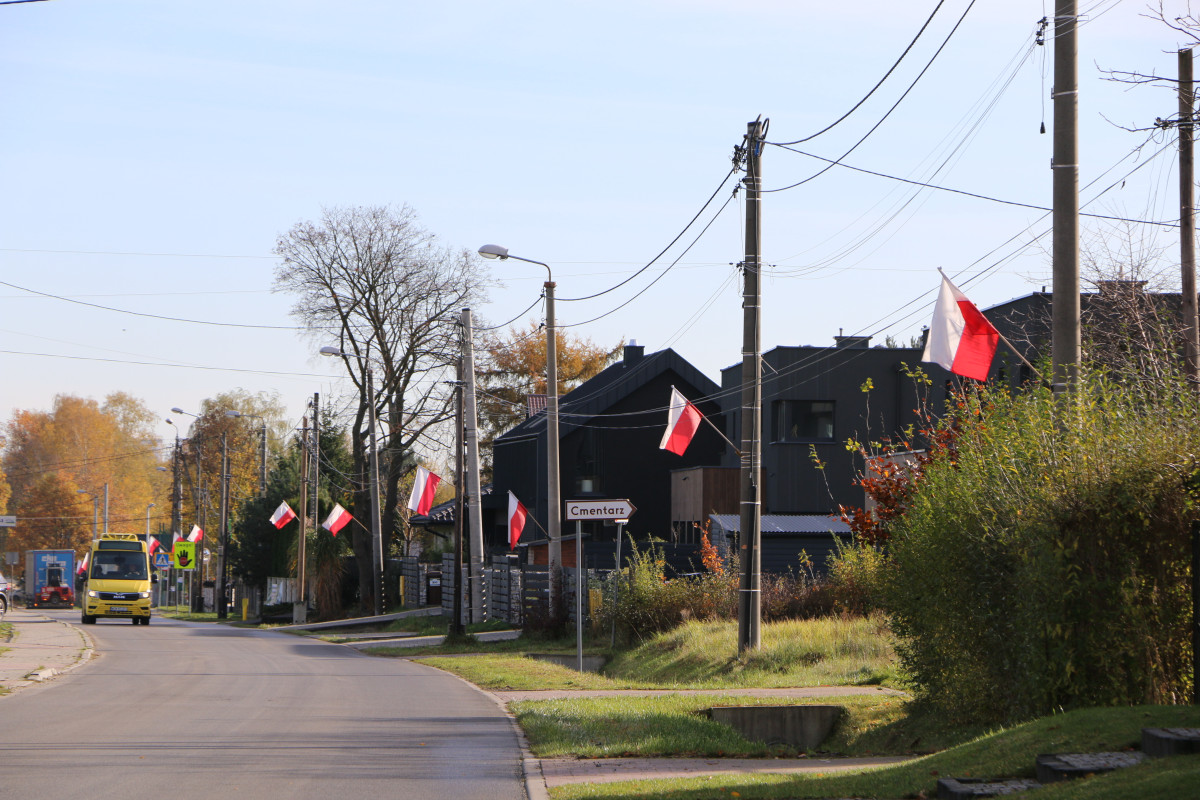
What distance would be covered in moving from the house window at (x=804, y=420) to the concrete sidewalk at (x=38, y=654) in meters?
20.7

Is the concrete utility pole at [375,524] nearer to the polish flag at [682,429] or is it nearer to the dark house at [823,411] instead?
the dark house at [823,411]

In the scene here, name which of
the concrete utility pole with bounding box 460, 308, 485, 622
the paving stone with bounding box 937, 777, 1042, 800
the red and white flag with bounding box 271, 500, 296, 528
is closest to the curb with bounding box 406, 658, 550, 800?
the paving stone with bounding box 937, 777, 1042, 800

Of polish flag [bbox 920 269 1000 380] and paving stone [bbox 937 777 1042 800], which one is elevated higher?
polish flag [bbox 920 269 1000 380]

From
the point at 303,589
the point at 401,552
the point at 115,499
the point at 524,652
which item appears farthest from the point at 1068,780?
the point at 115,499

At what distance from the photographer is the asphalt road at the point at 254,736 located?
31.8 ft

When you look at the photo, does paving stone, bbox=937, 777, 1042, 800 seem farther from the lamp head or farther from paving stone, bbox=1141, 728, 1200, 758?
the lamp head

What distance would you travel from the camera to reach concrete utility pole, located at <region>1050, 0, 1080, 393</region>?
11.3 metres

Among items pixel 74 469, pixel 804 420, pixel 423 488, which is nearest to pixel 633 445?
pixel 804 420

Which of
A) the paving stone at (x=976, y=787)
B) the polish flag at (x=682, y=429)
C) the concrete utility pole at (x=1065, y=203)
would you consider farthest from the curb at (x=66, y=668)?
the concrete utility pole at (x=1065, y=203)

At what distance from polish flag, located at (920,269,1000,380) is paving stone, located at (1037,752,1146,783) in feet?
21.2

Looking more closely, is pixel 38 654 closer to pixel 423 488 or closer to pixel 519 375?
pixel 423 488

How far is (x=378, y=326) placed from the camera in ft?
167

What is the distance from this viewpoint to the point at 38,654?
79.0 feet

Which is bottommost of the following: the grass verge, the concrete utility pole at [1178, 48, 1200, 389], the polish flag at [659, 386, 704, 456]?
the grass verge
